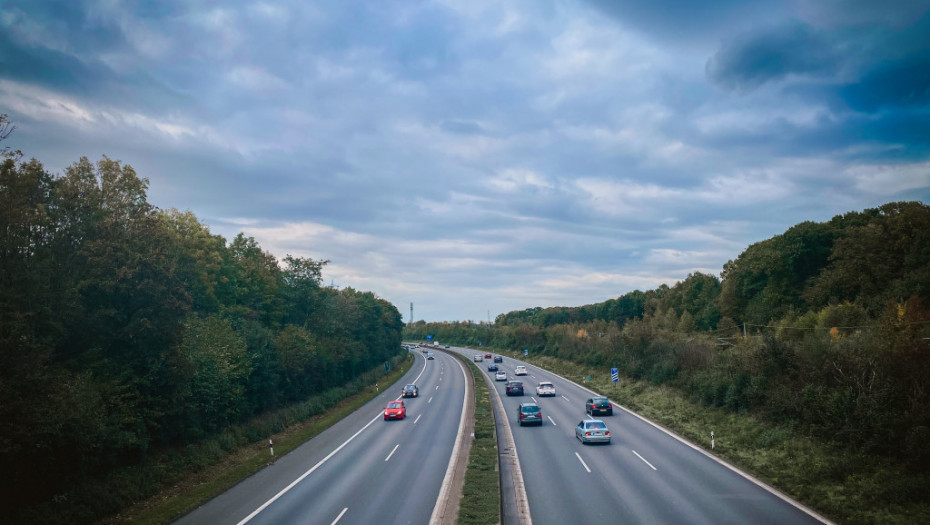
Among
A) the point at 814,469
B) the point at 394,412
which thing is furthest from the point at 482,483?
the point at 394,412

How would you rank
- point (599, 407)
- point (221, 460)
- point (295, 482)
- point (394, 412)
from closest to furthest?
point (295, 482), point (221, 460), point (599, 407), point (394, 412)

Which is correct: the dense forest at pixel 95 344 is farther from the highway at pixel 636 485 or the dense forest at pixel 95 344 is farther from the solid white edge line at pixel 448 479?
the highway at pixel 636 485

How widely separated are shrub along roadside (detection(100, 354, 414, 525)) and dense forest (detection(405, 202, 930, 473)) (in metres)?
25.7

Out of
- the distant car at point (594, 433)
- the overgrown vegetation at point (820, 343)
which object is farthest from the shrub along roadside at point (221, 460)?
the overgrown vegetation at point (820, 343)

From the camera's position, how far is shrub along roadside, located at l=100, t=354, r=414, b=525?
18.9 m

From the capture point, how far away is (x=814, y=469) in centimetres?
1827

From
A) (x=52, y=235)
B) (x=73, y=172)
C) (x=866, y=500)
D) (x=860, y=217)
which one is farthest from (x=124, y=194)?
(x=860, y=217)

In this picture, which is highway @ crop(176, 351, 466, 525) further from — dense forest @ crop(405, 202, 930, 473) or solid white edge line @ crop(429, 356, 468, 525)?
dense forest @ crop(405, 202, 930, 473)

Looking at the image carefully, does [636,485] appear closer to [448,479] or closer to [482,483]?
[482,483]

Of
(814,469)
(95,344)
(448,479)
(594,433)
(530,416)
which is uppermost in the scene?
(95,344)

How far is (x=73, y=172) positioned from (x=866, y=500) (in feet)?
116

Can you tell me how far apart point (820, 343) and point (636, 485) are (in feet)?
42.9

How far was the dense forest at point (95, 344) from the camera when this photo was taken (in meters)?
16.3

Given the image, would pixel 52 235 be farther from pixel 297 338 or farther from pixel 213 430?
pixel 297 338
